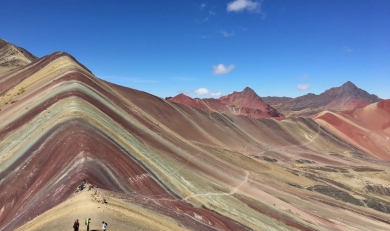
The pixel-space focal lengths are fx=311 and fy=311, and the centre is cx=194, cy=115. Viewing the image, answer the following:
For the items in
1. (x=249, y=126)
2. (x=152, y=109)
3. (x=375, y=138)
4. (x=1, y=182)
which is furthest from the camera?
(x=375, y=138)

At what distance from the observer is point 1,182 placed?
2311 centimetres

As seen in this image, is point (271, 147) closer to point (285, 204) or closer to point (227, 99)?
point (285, 204)

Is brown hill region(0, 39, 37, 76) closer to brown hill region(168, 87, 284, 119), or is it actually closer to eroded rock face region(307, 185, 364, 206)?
brown hill region(168, 87, 284, 119)

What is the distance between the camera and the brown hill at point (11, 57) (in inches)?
3443

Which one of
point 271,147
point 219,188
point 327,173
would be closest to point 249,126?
point 271,147

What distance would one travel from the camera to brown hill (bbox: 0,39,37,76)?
87.4 meters

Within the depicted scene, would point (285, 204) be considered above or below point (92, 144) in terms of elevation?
below

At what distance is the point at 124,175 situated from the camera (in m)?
25.0

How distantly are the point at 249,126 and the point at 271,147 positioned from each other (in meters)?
13.0

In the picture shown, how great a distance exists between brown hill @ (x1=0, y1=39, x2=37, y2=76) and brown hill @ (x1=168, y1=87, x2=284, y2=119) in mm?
71510

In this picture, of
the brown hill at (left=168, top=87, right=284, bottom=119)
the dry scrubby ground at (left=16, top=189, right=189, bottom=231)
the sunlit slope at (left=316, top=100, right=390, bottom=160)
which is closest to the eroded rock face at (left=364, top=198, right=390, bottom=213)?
the dry scrubby ground at (left=16, top=189, right=189, bottom=231)

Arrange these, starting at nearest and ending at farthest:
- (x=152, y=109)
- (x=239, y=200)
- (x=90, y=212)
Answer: (x=90, y=212) → (x=239, y=200) → (x=152, y=109)

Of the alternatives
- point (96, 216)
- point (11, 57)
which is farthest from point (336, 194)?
point (11, 57)

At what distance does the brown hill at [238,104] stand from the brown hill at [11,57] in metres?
71.5
